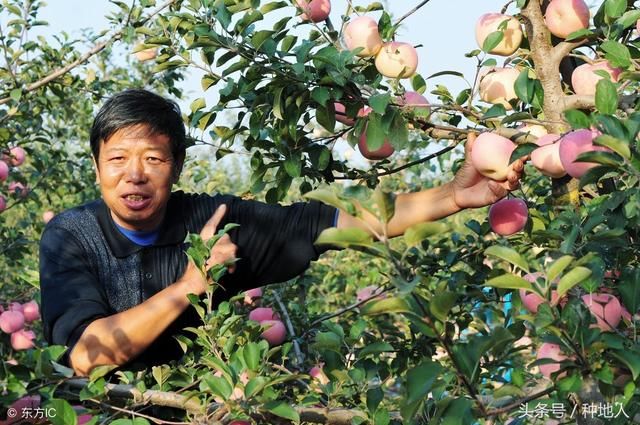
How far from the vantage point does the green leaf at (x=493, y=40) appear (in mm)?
1835

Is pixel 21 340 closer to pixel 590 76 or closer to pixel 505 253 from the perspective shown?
pixel 590 76

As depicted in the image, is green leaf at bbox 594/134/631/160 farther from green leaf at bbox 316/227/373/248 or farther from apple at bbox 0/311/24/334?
apple at bbox 0/311/24/334

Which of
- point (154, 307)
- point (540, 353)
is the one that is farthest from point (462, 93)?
point (154, 307)

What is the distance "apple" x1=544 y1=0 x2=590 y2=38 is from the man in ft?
1.06

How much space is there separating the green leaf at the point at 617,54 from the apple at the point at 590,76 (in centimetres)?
13

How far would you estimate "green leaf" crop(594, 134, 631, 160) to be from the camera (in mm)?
1280

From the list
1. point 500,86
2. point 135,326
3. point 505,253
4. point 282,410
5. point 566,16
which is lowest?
point 282,410

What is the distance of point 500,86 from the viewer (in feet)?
6.38

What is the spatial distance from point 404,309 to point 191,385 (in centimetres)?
62

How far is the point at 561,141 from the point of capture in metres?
1.63

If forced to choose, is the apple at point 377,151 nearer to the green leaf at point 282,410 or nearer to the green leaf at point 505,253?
the green leaf at point 282,410

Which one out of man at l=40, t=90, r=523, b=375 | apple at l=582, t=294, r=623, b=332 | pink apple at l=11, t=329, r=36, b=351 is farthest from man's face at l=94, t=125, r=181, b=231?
pink apple at l=11, t=329, r=36, b=351

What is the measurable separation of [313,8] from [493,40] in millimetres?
397

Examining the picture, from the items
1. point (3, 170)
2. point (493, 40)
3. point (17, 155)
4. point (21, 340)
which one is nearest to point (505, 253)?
point (493, 40)
